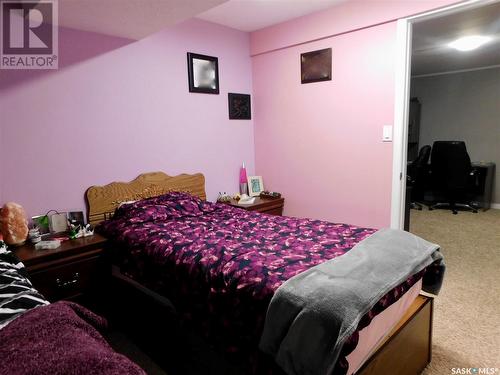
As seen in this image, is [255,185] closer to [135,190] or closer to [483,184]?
[135,190]

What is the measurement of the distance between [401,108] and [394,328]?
174 cm

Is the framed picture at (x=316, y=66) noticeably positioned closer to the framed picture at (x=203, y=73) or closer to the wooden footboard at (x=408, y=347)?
the framed picture at (x=203, y=73)

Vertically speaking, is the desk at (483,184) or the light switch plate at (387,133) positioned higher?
the light switch plate at (387,133)

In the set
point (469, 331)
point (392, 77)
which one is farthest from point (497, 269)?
point (392, 77)

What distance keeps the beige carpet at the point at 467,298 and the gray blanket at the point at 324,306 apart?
82 centimetres

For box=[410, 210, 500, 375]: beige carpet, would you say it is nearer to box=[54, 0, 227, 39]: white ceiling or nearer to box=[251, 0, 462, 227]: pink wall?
box=[251, 0, 462, 227]: pink wall

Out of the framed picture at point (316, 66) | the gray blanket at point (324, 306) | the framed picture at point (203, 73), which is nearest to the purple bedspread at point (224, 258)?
the gray blanket at point (324, 306)

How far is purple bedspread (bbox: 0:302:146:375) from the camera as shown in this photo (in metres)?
0.89

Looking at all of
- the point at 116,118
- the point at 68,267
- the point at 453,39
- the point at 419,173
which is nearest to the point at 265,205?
the point at 116,118

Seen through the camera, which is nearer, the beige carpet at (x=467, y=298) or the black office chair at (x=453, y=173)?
the beige carpet at (x=467, y=298)

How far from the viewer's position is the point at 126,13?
209 centimetres

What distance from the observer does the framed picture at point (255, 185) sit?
3662mm

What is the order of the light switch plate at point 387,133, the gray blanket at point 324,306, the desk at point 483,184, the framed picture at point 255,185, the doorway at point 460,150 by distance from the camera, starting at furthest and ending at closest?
the desk at point 483,184, the framed picture at point 255,185, the light switch plate at point 387,133, the doorway at point 460,150, the gray blanket at point 324,306

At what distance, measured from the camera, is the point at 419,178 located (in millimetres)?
5965
